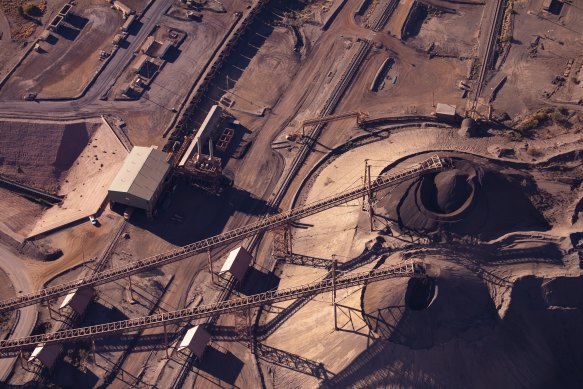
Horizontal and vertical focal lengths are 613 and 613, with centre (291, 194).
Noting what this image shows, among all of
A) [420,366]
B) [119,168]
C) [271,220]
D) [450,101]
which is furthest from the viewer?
[450,101]

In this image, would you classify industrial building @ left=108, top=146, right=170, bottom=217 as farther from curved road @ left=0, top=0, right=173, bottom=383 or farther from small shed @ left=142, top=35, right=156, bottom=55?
small shed @ left=142, top=35, right=156, bottom=55

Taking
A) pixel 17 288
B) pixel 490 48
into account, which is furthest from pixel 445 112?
pixel 17 288

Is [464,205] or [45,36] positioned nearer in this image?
[464,205]

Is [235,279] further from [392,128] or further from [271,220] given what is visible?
[392,128]

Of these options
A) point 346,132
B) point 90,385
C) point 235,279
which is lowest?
point 90,385

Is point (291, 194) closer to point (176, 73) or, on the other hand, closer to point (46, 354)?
point (176, 73)

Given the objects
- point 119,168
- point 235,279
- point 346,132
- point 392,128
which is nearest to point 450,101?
point 392,128
